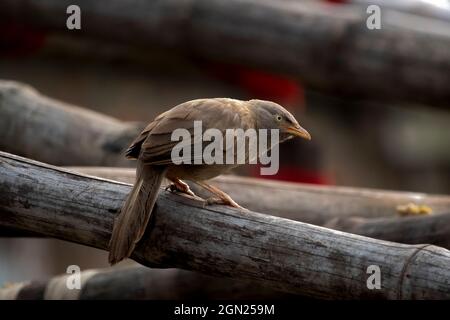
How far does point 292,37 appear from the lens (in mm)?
5379

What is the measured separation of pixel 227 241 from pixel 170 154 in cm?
32

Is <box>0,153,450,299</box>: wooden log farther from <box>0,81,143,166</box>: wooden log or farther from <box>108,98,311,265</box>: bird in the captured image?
<box>0,81,143,166</box>: wooden log

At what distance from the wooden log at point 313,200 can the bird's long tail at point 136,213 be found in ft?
3.96

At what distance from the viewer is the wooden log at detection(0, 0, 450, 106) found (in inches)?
204

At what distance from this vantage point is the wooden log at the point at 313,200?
4500 mm

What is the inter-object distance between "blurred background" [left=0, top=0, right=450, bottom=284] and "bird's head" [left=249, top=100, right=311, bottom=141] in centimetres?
186

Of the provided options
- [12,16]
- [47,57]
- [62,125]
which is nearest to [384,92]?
[62,125]

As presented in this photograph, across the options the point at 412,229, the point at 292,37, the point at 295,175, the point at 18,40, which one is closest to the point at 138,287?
the point at 412,229

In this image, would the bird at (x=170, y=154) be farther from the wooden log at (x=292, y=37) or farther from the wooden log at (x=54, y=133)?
the wooden log at (x=292, y=37)

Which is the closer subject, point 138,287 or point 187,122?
point 187,122

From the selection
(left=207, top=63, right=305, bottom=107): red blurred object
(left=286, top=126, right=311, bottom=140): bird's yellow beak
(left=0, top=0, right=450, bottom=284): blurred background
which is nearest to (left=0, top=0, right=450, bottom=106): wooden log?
(left=0, top=0, right=450, bottom=284): blurred background

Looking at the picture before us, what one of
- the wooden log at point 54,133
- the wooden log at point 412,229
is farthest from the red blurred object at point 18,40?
the wooden log at point 412,229

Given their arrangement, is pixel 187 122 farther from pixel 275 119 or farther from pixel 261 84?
pixel 261 84

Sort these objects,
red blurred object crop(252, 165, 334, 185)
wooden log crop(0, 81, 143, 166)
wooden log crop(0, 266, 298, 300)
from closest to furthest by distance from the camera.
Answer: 1. wooden log crop(0, 266, 298, 300)
2. wooden log crop(0, 81, 143, 166)
3. red blurred object crop(252, 165, 334, 185)
